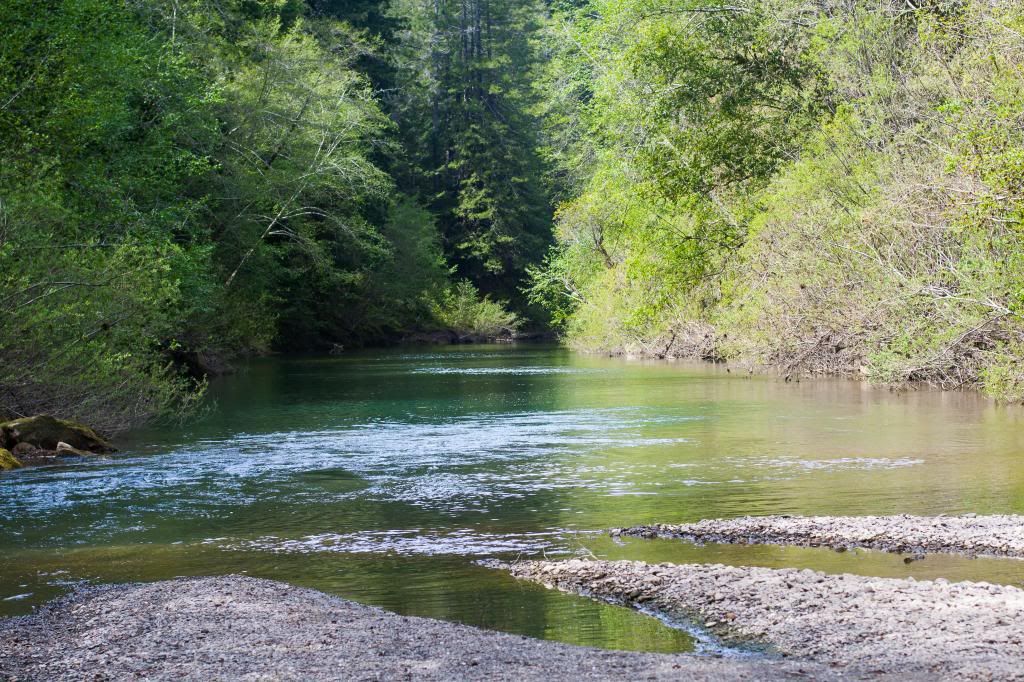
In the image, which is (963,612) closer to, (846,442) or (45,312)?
(846,442)

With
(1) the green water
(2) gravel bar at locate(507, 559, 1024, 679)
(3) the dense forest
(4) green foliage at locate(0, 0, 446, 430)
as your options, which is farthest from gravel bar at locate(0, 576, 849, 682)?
(3) the dense forest

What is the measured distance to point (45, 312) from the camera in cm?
1920

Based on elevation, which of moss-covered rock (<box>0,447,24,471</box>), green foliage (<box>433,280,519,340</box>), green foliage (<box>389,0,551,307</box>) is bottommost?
moss-covered rock (<box>0,447,24,471</box>)

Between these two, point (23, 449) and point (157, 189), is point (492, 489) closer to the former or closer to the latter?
point (23, 449)

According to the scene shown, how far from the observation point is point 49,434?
66.9 ft

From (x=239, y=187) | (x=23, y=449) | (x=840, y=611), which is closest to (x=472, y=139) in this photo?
(x=239, y=187)

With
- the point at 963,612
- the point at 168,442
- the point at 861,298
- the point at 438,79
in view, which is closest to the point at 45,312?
the point at 168,442

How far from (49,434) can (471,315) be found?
169 feet

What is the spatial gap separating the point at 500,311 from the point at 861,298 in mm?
43888

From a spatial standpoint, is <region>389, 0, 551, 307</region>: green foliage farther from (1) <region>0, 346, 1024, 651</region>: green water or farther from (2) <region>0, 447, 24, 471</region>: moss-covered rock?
(2) <region>0, 447, 24, 471</region>: moss-covered rock

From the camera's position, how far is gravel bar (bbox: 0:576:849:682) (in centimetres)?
778

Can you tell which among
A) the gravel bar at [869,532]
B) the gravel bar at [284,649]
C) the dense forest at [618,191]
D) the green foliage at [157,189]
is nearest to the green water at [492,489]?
the gravel bar at [869,532]

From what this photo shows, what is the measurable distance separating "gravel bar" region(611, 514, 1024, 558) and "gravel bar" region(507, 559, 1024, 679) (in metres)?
1.75

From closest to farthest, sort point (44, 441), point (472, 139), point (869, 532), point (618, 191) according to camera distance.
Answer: point (869, 532) < point (44, 441) < point (618, 191) < point (472, 139)
